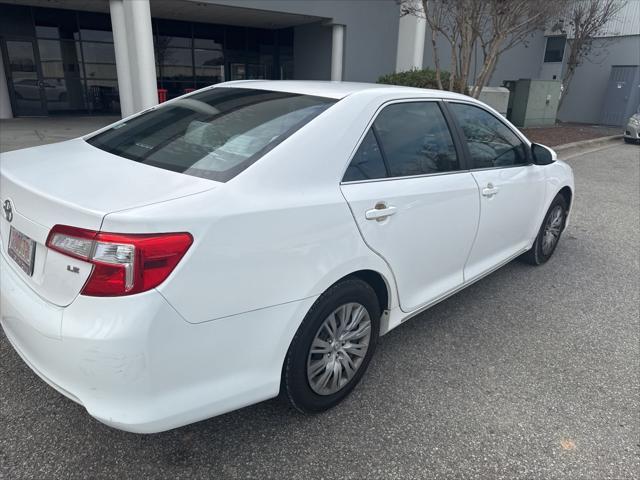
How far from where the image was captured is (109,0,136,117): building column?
471 inches

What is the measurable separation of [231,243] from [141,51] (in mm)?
10975

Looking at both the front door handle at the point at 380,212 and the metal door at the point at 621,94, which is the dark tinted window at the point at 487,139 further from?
the metal door at the point at 621,94

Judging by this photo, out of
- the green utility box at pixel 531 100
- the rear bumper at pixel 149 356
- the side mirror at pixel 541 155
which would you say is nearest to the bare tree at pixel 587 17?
the green utility box at pixel 531 100

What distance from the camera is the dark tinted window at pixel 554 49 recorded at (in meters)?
23.0

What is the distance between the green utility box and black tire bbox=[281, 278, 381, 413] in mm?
17033

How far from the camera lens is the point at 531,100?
56.9ft

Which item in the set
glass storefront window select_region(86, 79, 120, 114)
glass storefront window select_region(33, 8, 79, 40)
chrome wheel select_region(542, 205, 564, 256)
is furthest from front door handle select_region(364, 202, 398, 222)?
glass storefront window select_region(86, 79, 120, 114)

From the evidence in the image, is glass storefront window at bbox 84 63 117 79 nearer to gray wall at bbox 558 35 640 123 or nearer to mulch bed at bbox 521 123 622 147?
mulch bed at bbox 521 123 622 147

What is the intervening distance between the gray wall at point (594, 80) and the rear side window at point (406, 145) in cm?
2281

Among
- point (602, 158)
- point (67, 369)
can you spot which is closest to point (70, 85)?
point (602, 158)

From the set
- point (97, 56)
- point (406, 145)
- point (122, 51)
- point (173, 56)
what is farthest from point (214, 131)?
point (173, 56)

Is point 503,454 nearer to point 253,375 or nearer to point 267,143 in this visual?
point 253,375

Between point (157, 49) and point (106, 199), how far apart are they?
19.0m

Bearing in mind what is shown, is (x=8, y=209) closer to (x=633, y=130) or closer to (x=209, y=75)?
(x=633, y=130)
